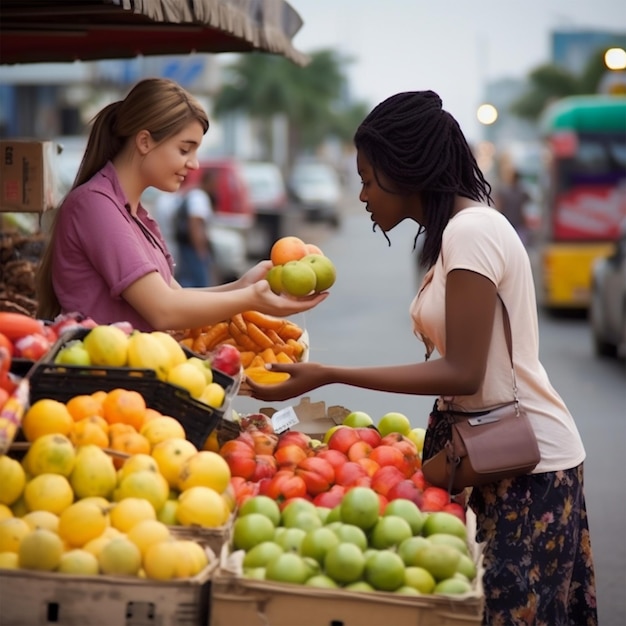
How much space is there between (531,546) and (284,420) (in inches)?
46.7

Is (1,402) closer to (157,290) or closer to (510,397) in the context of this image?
(157,290)

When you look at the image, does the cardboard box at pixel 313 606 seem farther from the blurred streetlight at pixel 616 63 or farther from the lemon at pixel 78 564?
the blurred streetlight at pixel 616 63

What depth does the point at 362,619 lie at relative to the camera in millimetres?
3066

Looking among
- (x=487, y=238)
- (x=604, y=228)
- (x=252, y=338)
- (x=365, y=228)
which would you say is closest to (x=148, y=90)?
(x=252, y=338)

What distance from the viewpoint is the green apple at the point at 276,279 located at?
4402mm

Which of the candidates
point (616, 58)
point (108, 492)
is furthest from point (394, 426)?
point (616, 58)

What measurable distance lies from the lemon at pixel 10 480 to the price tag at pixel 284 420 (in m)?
1.30

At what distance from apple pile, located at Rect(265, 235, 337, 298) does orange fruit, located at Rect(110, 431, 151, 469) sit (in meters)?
1.05

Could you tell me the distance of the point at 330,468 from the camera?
12.7ft

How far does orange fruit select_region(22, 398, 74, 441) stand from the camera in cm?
342

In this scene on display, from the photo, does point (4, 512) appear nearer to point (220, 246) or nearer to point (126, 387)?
point (126, 387)

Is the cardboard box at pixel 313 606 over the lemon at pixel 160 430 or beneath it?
beneath

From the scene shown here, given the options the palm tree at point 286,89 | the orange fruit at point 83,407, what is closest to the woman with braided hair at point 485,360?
the orange fruit at point 83,407

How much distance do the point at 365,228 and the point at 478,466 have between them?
141 feet
